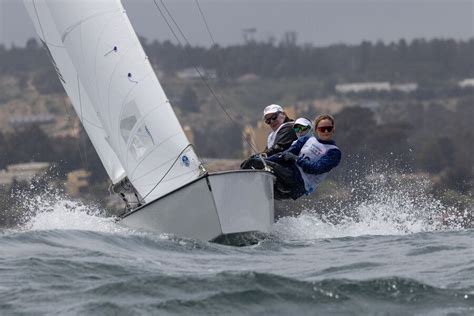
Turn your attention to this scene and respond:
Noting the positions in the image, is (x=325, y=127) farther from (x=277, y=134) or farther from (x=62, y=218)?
(x=62, y=218)

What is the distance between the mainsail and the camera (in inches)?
465

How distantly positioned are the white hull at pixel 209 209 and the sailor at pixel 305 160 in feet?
1.67

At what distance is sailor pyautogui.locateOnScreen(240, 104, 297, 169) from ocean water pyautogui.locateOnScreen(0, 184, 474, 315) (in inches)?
25.2

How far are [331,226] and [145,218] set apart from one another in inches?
70.7

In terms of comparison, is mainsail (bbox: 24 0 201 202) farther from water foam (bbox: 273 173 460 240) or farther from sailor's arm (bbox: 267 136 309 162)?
water foam (bbox: 273 173 460 240)

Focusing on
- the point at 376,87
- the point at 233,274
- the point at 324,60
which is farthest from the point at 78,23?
the point at 324,60

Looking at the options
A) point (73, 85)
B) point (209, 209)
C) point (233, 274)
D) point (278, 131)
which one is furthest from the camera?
point (73, 85)

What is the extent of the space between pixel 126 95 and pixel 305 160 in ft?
4.92

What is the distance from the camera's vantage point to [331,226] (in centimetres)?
1230

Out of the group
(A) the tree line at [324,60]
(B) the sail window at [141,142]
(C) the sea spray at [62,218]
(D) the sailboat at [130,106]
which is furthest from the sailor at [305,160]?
(A) the tree line at [324,60]

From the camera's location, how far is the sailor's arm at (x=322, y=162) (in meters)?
11.6

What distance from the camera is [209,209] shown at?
10938 millimetres

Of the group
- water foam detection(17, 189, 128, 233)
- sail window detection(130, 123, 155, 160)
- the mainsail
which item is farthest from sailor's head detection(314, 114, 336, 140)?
water foam detection(17, 189, 128, 233)

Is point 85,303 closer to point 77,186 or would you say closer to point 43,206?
point 43,206
